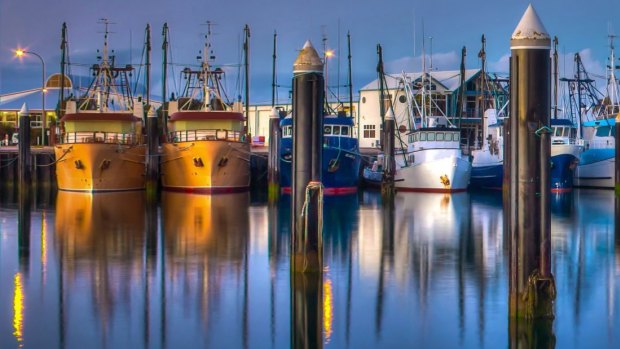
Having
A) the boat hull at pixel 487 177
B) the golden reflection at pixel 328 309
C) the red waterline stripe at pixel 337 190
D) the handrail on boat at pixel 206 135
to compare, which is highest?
the handrail on boat at pixel 206 135

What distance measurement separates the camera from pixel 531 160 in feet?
47.7

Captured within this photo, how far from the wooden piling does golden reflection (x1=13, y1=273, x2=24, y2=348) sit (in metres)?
5.19

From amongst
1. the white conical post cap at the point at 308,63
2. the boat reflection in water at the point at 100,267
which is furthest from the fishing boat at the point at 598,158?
the white conical post cap at the point at 308,63

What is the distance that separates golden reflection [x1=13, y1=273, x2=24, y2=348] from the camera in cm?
1491

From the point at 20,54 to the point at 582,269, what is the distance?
46.9 meters

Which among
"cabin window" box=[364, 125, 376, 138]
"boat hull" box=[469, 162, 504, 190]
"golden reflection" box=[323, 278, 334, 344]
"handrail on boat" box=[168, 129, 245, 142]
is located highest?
"cabin window" box=[364, 125, 376, 138]

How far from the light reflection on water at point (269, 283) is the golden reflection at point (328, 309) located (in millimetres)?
37

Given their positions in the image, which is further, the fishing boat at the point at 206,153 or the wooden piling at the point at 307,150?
the fishing boat at the point at 206,153

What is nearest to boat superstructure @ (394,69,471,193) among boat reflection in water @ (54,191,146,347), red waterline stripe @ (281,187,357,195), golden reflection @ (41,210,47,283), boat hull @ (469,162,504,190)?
boat hull @ (469,162,504,190)

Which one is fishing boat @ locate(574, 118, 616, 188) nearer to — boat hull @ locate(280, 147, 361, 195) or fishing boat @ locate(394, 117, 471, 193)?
fishing boat @ locate(394, 117, 471, 193)

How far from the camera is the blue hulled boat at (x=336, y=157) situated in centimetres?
5312

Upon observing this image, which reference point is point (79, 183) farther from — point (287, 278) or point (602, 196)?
point (287, 278)

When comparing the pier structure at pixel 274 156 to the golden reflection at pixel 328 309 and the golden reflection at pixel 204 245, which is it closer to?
the golden reflection at pixel 204 245

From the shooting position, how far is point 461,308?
56.7 feet
